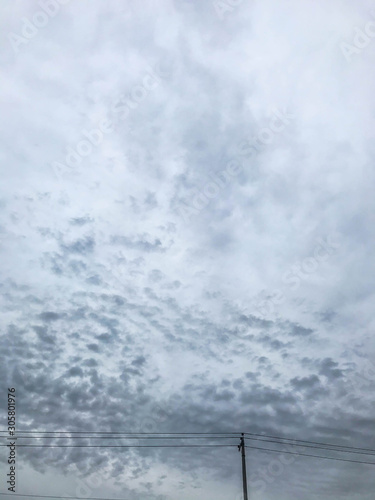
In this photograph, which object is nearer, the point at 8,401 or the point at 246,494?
the point at 8,401

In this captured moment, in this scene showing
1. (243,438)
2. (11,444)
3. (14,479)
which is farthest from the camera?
(243,438)

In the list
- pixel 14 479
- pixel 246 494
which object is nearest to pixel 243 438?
pixel 246 494

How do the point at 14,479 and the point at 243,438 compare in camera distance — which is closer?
the point at 14,479

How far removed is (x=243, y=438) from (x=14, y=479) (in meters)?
25.5

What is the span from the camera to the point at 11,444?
4194 centimetres

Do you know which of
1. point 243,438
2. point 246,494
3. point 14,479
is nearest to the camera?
point 14,479

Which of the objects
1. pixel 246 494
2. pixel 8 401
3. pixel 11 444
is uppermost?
pixel 8 401

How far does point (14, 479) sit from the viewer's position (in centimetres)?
3938

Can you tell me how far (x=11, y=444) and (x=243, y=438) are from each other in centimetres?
2547

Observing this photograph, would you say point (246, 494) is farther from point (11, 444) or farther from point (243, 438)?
point (11, 444)

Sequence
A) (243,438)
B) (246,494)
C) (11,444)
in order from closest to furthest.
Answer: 1. (11,444)
2. (246,494)
3. (243,438)

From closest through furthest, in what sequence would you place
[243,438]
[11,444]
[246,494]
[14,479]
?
[14,479] → [11,444] → [246,494] → [243,438]

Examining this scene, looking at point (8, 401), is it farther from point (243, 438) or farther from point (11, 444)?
point (243, 438)

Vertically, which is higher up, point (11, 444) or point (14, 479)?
point (11, 444)
